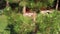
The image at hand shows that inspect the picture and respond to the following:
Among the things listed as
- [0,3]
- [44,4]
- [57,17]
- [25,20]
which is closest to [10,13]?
[25,20]

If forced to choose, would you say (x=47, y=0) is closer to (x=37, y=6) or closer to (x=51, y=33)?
(x=37, y=6)

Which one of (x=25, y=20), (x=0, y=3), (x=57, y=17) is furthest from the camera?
(x=0, y=3)

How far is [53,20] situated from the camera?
3.23 meters

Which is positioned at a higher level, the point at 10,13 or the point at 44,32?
the point at 10,13

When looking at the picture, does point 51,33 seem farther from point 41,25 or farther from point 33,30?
Answer: point 33,30

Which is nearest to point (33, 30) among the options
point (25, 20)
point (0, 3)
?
point (25, 20)

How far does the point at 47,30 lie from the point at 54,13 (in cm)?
28

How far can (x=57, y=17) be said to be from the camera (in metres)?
3.19

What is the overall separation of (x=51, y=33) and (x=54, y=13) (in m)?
0.30

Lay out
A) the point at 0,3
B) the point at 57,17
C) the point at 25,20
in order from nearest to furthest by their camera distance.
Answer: the point at 57,17, the point at 25,20, the point at 0,3

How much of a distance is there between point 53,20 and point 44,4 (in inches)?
16.4

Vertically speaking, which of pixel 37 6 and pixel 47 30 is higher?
pixel 37 6

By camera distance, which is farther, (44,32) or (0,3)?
(0,3)

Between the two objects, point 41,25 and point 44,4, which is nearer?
point 41,25
